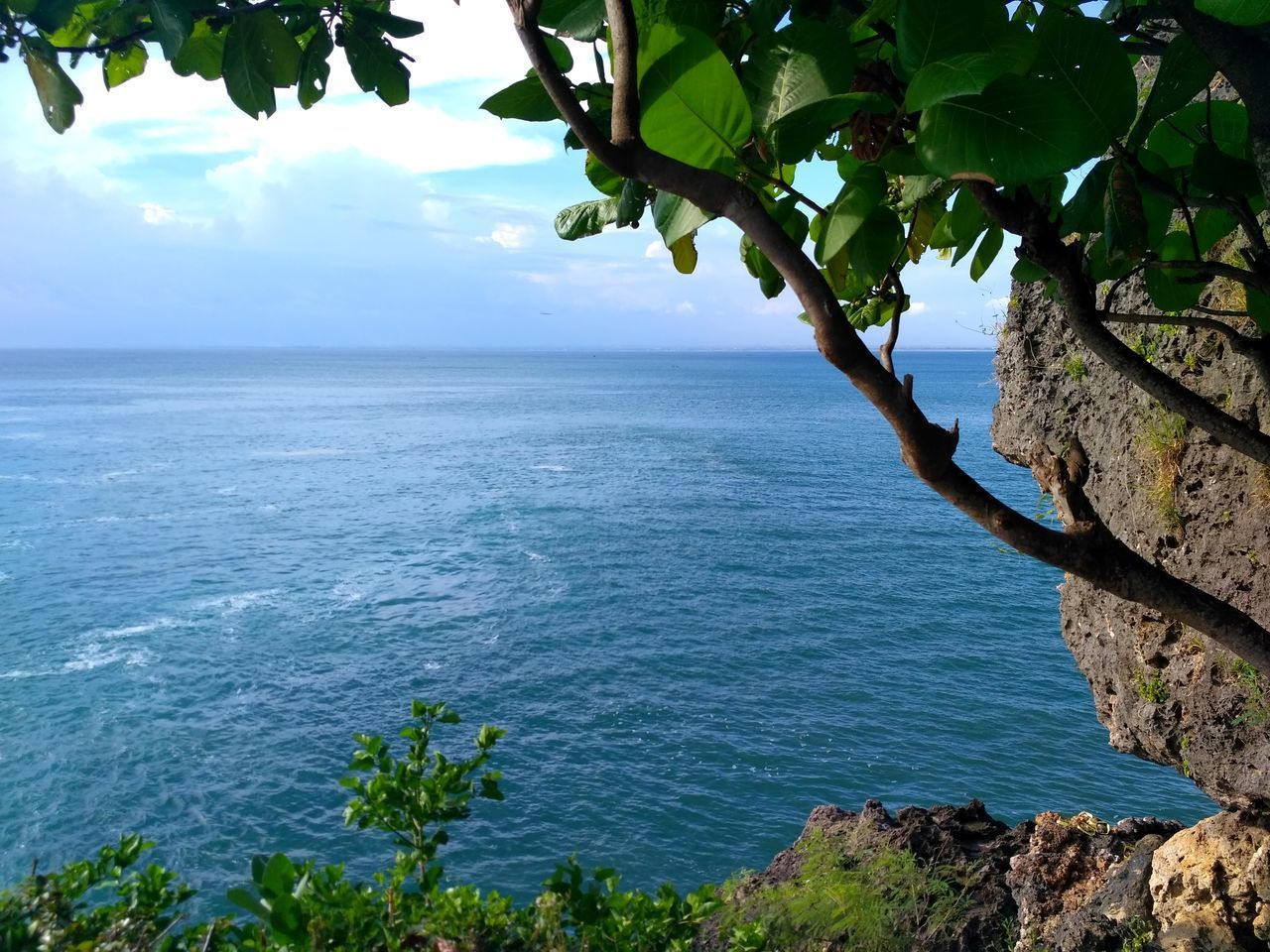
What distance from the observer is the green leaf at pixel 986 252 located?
1.75 metres


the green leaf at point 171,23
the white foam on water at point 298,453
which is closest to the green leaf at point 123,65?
the green leaf at point 171,23

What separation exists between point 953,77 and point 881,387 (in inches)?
20.3

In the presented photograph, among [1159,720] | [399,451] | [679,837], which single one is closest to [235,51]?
[1159,720]

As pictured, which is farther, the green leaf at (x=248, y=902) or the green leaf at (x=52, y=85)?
the green leaf at (x=248, y=902)

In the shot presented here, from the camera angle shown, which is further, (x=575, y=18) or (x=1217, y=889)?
(x=1217, y=889)

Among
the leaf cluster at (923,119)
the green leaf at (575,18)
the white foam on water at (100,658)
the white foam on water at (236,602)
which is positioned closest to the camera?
the leaf cluster at (923,119)

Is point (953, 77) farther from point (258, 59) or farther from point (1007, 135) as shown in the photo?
point (258, 59)

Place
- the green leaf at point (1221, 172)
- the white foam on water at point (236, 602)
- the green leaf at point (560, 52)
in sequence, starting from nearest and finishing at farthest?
1. the green leaf at point (560, 52)
2. the green leaf at point (1221, 172)
3. the white foam on water at point (236, 602)

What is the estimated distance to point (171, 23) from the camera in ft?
4.54

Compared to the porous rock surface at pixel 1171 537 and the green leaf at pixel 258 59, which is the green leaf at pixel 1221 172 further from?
the porous rock surface at pixel 1171 537

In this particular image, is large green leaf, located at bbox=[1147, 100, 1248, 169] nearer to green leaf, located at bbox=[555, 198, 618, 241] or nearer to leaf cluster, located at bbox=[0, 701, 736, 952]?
green leaf, located at bbox=[555, 198, 618, 241]

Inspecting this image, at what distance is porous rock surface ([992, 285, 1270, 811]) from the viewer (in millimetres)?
4824

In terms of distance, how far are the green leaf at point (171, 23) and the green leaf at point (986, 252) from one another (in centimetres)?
137

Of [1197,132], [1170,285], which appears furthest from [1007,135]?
[1170,285]
